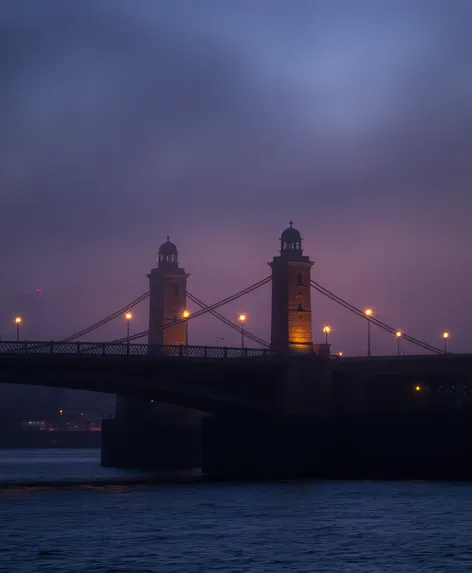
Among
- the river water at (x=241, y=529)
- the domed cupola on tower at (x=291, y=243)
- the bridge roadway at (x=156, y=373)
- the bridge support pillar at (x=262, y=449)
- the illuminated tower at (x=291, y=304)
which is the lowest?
the river water at (x=241, y=529)

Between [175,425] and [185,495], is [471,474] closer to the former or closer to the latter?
[185,495]

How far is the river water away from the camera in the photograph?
41.0 meters

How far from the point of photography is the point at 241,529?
50625mm

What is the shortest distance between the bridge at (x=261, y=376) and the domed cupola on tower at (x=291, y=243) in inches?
3.6

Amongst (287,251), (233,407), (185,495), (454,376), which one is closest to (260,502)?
(185,495)

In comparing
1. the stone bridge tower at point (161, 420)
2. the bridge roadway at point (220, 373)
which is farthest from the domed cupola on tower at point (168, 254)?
the bridge roadway at point (220, 373)

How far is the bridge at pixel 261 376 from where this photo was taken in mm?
83062

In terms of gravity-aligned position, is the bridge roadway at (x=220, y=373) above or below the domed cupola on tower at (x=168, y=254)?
below

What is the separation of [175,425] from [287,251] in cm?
2092

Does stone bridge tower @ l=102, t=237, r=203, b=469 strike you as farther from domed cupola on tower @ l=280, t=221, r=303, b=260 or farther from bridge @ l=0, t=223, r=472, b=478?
domed cupola on tower @ l=280, t=221, r=303, b=260

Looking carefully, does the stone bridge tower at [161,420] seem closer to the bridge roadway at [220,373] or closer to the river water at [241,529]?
the bridge roadway at [220,373]

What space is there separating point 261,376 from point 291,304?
1545 centimetres

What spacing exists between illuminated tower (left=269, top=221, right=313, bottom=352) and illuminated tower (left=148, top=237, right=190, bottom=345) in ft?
49.4

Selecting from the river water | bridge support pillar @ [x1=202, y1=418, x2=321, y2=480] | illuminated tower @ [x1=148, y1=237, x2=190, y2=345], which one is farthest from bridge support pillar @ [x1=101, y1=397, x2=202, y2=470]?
the river water
